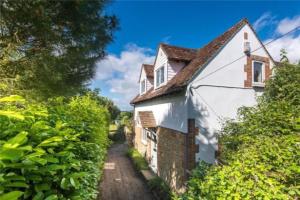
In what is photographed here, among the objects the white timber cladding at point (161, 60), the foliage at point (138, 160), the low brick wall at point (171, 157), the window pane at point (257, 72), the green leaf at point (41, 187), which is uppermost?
the white timber cladding at point (161, 60)

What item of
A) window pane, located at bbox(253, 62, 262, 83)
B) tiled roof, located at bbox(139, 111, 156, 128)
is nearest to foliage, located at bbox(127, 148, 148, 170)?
tiled roof, located at bbox(139, 111, 156, 128)

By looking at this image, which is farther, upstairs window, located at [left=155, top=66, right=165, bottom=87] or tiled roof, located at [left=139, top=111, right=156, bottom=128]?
tiled roof, located at [left=139, top=111, right=156, bottom=128]

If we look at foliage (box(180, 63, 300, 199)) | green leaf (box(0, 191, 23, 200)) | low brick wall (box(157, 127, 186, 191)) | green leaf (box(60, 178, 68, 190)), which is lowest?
low brick wall (box(157, 127, 186, 191))

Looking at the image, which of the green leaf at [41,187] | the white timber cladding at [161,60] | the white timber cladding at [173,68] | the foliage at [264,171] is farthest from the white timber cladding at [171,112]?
the green leaf at [41,187]

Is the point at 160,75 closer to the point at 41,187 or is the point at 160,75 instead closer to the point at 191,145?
the point at 191,145

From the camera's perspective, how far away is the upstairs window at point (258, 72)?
10.7 metres

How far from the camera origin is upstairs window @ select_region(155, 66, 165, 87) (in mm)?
13151

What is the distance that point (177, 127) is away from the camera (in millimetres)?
9992

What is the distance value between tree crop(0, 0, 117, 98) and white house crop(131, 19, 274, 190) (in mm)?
4573

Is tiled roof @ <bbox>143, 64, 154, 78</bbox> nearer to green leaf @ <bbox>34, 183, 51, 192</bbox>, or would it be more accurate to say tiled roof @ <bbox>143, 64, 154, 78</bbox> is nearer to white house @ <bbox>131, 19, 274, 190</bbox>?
white house @ <bbox>131, 19, 274, 190</bbox>

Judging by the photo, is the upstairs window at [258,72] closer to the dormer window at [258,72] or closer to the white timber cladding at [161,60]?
the dormer window at [258,72]

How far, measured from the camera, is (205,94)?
9383 mm

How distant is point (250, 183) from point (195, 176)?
5.73 ft

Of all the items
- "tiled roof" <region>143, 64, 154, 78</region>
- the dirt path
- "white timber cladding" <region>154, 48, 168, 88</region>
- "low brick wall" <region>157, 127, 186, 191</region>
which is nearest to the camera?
"low brick wall" <region>157, 127, 186, 191</region>
